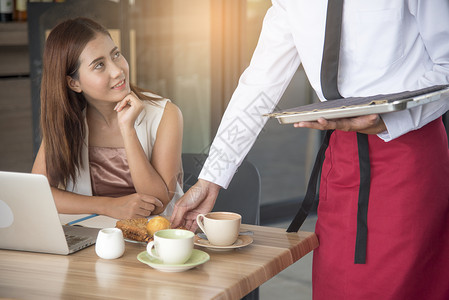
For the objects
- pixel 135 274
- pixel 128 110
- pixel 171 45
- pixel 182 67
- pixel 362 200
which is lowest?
pixel 135 274

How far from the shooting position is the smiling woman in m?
2.16

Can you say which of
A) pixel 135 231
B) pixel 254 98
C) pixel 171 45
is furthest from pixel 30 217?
pixel 171 45

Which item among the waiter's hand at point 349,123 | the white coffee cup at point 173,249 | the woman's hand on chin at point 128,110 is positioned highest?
the waiter's hand at point 349,123

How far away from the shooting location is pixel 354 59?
1.51 m

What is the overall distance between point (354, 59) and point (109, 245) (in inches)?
27.7

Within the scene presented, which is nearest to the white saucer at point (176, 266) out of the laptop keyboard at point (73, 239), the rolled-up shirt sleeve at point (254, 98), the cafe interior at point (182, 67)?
the laptop keyboard at point (73, 239)

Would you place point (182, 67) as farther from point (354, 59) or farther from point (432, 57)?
point (432, 57)

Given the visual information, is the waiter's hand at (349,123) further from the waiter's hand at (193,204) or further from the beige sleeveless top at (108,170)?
Result: the beige sleeveless top at (108,170)

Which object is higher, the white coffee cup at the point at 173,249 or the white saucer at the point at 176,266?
the white coffee cup at the point at 173,249

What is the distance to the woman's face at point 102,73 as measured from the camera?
2.18 meters

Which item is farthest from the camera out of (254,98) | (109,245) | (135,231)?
(254,98)

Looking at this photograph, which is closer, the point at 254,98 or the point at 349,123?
the point at 349,123

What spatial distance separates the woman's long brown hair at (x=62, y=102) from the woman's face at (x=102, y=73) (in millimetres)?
23

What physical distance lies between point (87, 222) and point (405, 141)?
863 mm
